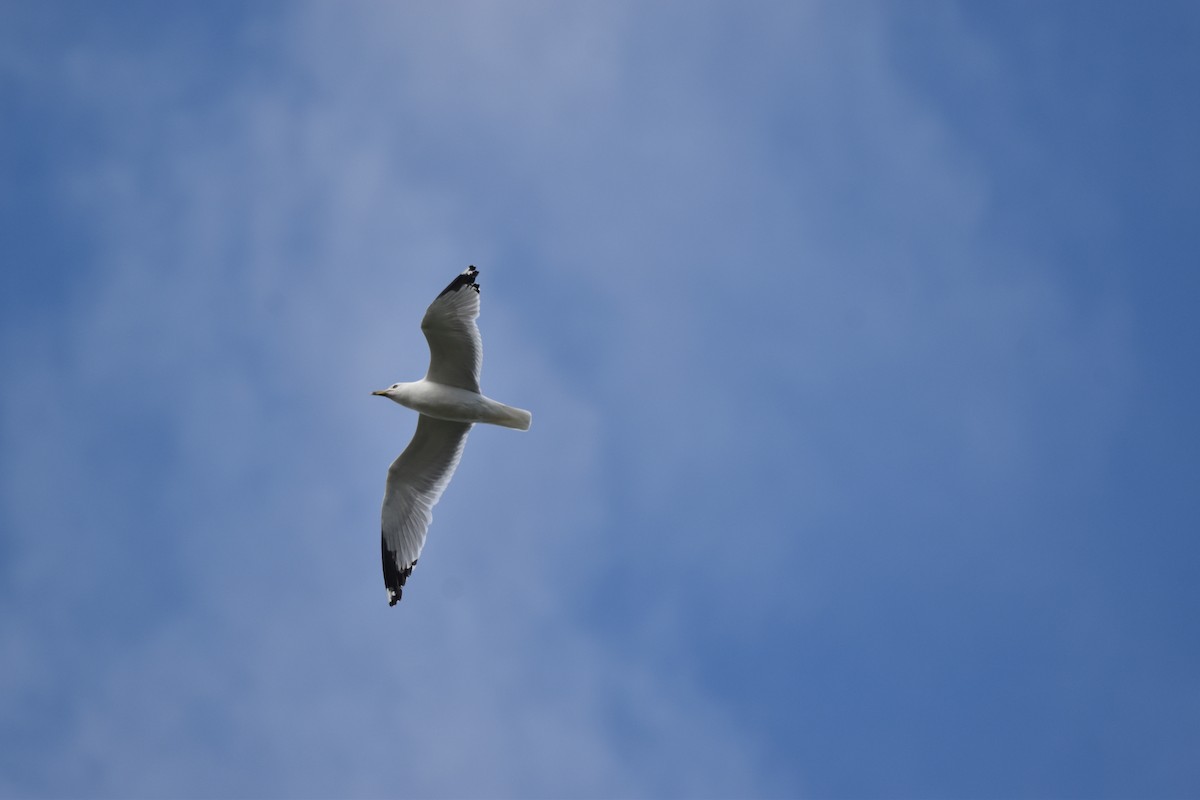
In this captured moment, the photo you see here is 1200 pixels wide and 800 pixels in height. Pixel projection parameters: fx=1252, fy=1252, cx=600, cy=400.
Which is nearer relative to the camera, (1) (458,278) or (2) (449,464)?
(1) (458,278)

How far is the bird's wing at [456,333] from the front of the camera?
1456 centimetres

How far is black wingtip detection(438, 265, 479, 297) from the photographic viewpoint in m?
14.5

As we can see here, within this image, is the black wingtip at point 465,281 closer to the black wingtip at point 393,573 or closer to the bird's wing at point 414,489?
the bird's wing at point 414,489

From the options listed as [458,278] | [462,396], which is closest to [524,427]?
[462,396]

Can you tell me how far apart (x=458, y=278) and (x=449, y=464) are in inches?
103

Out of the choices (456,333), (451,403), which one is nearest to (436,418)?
(451,403)

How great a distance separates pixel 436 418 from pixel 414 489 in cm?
103

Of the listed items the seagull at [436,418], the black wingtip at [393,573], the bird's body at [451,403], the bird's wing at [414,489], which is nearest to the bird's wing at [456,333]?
the seagull at [436,418]

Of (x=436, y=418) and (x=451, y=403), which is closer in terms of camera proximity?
(x=451, y=403)

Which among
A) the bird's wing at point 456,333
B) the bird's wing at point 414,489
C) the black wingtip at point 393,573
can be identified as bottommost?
the black wingtip at point 393,573

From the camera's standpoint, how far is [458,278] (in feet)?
47.7

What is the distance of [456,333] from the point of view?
48.2 ft

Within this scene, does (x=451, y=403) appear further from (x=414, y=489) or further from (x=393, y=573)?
(x=393, y=573)

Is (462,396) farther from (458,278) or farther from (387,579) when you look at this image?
(387,579)
